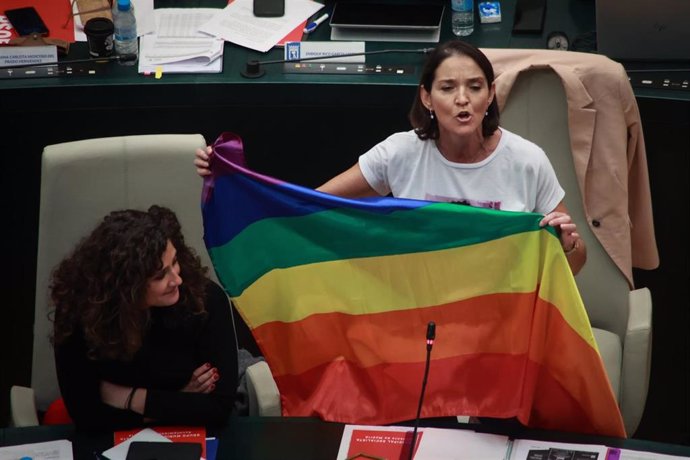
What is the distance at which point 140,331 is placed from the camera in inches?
147

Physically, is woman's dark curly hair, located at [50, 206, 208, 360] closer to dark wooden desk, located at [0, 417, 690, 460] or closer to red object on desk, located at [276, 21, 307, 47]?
dark wooden desk, located at [0, 417, 690, 460]

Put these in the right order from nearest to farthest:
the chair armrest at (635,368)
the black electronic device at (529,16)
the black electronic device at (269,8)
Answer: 1. the chair armrest at (635,368)
2. the black electronic device at (529,16)
3. the black electronic device at (269,8)

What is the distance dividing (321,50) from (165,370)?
57.8 inches

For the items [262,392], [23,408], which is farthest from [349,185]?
[23,408]

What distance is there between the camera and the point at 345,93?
189 inches

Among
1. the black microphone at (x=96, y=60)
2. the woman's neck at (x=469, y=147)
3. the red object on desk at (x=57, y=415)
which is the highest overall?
the black microphone at (x=96, y=60)

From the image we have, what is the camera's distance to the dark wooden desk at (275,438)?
11.7 ft

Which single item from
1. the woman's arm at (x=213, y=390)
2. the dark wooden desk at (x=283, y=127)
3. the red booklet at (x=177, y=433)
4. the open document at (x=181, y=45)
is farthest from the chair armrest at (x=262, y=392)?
the open document at (x=181, y=45)

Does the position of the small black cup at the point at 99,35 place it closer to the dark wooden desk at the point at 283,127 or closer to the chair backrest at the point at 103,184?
the dark wooden desk at the point at 283,127

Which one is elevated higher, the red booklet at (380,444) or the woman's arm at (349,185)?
the woman's arm at (349,185)

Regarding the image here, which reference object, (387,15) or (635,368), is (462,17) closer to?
(387,15)

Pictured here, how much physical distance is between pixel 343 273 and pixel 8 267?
5.87ft

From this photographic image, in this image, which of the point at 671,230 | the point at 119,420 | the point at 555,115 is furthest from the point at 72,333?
the point at 671,230

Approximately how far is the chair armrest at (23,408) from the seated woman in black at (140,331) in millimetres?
302
